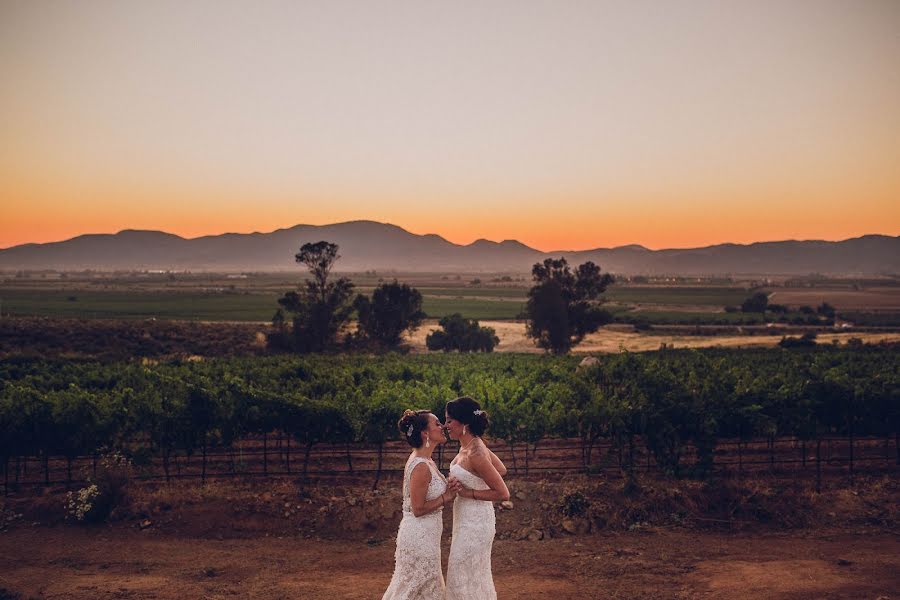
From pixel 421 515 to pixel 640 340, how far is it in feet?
229

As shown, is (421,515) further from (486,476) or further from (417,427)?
(417,427)

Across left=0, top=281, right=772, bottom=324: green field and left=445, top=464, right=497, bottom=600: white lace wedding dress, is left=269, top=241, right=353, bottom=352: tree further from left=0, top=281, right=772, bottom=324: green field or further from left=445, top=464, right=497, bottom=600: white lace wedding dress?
left=445, top=464, right=497, bottom=600: white lace wedding dress

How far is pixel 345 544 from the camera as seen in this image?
13.5 meters

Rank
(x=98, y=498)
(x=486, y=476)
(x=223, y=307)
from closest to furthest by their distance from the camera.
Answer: (x=486, y=476)
(x=98, y=498)
(x=223, y=307)

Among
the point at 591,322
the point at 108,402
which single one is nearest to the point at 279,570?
the point at 108,402

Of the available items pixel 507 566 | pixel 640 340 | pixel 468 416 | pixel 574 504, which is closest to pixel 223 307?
pixel 640 340

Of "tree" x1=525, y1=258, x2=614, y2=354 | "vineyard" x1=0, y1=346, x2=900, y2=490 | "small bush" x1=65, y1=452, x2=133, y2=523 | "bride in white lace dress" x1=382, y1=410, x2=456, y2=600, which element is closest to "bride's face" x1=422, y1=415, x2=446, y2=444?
"bride in white lace dress" x1=382, y1=410, x2=456, y2=600

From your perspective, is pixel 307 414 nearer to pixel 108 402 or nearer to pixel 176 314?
pixel 108 402

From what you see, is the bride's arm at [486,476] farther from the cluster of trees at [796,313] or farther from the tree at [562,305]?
the cluster of trees at [796,313]

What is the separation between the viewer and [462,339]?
63.5m

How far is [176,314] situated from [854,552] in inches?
3903

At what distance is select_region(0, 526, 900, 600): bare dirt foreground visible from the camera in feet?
35.8

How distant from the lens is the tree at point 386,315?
207 feet

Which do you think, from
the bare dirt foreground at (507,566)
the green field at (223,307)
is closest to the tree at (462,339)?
the green field at (223,307)
